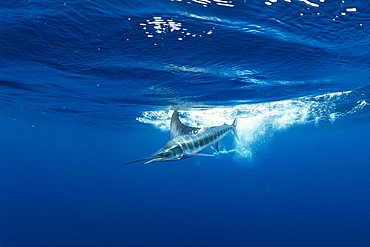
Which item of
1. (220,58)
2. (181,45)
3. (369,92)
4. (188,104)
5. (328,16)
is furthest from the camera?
(188,104)

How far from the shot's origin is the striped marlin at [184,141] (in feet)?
16.0

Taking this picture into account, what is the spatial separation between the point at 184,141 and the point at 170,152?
51 cm

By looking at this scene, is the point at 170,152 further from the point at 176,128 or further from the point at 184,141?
the point at 176,128

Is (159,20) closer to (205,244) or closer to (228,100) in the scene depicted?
(228,100)

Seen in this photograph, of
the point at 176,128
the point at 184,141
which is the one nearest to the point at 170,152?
the point at 184,141

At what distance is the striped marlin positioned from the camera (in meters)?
4.89

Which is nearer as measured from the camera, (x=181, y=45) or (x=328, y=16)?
(x=328, y=16)

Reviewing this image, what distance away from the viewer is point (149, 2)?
6637mm

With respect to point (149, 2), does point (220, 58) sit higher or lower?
higher

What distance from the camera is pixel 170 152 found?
4.90m

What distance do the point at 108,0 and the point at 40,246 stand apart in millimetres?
37904

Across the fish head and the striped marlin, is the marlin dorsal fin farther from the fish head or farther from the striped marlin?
the fish head

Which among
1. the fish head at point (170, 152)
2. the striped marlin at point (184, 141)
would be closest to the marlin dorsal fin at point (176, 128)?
the striped marlin at point (184, 141)

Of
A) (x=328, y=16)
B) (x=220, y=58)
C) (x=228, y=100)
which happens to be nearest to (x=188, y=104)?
(x=228, y=100)
